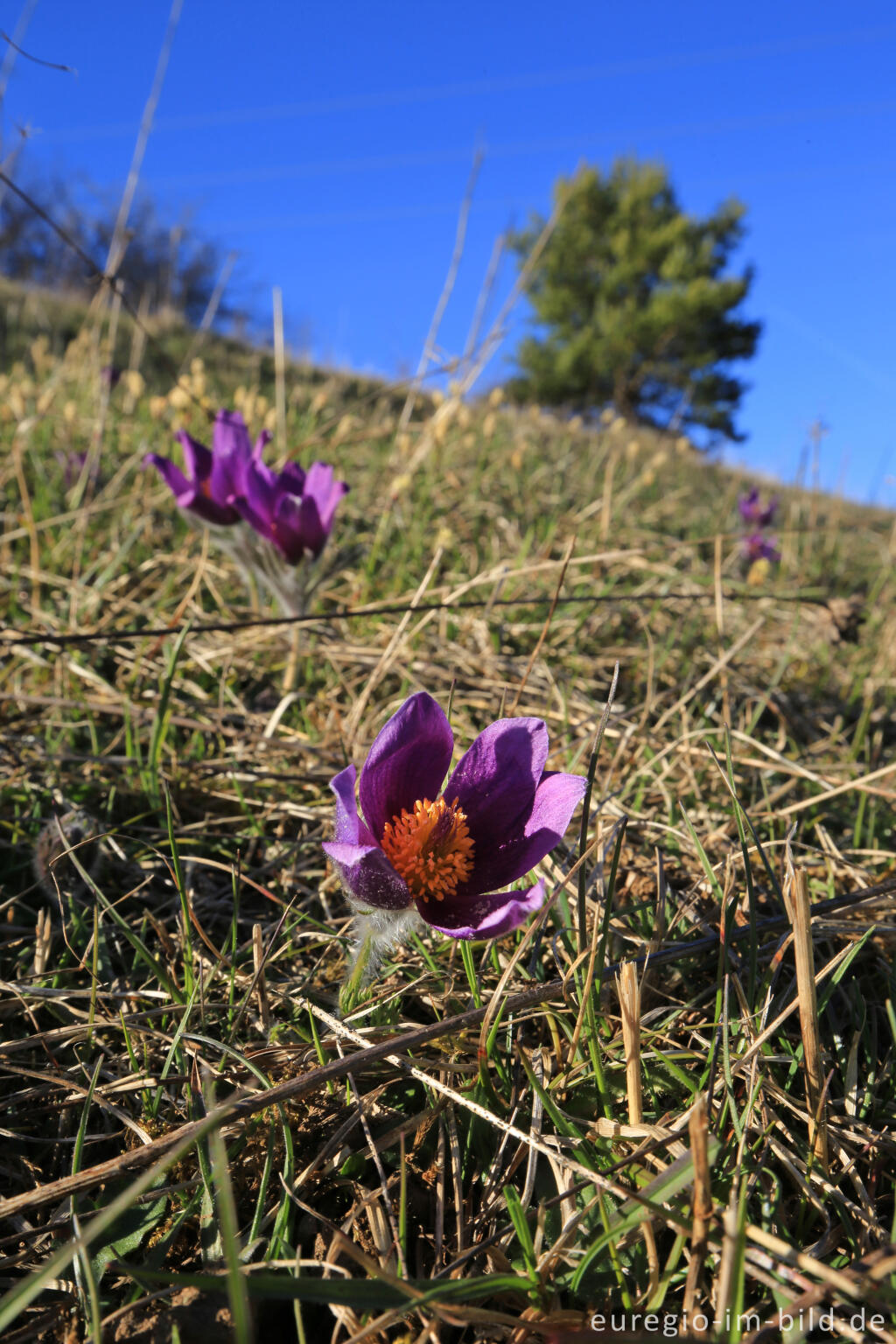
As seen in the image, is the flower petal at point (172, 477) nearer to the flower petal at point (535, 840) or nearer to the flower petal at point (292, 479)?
the flower petal at point (292, 479)

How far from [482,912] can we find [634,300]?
90.0 feet

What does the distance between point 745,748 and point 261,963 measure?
1312mm

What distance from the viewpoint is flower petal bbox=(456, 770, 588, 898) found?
3.38ft

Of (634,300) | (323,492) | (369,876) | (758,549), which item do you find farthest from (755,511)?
(634,300)

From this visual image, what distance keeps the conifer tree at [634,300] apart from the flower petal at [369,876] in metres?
25.0

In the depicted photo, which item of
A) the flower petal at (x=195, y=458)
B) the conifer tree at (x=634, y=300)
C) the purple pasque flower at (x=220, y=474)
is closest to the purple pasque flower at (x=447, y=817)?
the purple pasque flower at (x=220, y=474)

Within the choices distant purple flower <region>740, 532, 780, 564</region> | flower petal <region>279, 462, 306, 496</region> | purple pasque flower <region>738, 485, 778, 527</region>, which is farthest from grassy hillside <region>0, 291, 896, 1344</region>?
purple pasque flower <region>738, 485, 778, 527</region>

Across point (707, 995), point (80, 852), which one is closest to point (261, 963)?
point (80, 852)

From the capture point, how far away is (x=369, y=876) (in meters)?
0.98

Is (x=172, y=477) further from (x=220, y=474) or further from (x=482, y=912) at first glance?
(x=482, y=912)

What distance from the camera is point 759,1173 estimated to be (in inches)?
39.2

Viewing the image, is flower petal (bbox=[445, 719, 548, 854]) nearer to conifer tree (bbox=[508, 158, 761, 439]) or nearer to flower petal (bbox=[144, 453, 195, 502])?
flower petal (bbox=[144, 453, 195, 502])

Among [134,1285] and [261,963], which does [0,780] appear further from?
[134,1285]

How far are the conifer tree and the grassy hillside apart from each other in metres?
23.9
